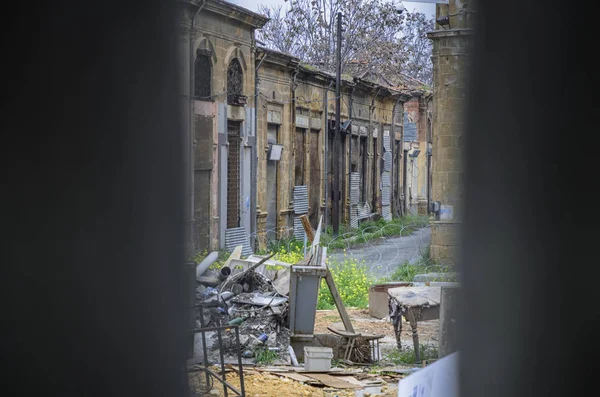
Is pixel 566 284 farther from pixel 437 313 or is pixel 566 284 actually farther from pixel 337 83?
pixel 337 83

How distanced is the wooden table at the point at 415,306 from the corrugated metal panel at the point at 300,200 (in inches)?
198

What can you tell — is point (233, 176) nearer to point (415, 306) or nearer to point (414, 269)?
point (414, 269)

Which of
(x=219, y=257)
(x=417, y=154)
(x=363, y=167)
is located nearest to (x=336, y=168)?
(x=363, y=167)

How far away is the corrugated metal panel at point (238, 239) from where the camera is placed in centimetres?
909

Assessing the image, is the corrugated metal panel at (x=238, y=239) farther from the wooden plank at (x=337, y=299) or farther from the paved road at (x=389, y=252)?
the wooden plank at (x=337, y=299)

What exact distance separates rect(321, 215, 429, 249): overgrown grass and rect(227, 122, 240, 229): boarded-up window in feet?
7.20

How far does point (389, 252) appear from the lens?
11992 mm

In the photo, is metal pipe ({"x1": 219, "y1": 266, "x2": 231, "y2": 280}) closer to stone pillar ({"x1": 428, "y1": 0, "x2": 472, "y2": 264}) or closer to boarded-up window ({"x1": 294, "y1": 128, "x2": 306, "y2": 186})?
stone pillar ({"x1": 428, "y1": 0, "x2": 472, "y2": 264})

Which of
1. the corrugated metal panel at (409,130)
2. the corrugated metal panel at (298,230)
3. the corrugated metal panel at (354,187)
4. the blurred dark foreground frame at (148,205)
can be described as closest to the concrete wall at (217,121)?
the corrugated metal panel at (298,230)

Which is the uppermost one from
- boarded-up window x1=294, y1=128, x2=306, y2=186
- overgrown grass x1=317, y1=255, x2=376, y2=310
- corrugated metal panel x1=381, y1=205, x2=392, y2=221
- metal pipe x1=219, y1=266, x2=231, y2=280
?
boarded-up window x1=294, y1=128, x2=306, y2=186

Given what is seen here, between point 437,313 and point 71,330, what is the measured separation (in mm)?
4261

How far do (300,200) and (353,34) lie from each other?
5.18 metres

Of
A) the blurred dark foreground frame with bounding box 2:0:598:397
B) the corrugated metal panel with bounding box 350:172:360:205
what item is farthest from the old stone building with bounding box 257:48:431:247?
the blurred dark foreground frame with bounding box 2:0:598:397

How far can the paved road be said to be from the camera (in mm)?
10738
